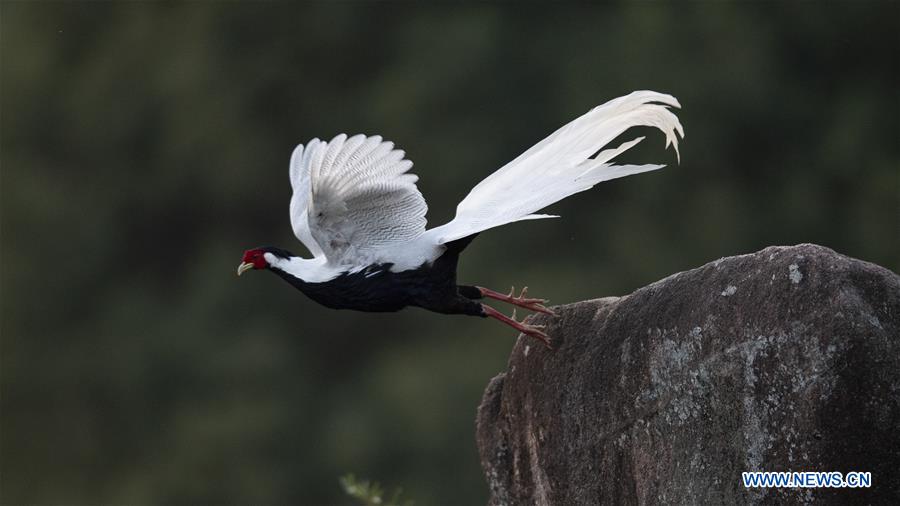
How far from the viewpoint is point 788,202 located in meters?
18.7

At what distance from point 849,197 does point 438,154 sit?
218 inches

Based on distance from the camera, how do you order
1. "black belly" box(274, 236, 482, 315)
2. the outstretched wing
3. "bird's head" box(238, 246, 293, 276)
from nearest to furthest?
the outstretched wing
"black belly" box(274, 236, 482, 315)
"bird's head" box(238, 246, 293, 276)

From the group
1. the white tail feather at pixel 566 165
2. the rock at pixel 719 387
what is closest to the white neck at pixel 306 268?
the white tail feather at pixel 566 165

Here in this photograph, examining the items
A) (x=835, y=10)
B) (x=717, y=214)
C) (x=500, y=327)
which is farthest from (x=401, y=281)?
(x=835, y=10)

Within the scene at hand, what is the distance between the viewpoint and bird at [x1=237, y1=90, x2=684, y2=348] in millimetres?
5656

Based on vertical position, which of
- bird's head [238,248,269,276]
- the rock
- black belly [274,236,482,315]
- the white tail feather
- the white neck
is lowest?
the rock

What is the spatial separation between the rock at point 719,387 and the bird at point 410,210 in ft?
1.21

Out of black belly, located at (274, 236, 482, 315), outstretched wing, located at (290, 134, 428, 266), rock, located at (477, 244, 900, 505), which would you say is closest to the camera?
rock, located at (477, 244, 900, 505)

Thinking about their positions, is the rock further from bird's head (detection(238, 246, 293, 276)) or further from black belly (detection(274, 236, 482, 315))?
bird's head (detection(238, 246, 293, 276))

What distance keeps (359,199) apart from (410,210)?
0.86 feet

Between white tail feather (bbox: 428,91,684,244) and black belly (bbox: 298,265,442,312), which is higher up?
white tail feather (bbox: 428,91,684,244)

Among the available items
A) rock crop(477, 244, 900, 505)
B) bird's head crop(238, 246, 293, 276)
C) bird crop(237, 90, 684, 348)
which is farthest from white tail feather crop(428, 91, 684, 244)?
bird's head crop(238, 246, 293, 276)

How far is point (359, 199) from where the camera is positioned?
5770mm

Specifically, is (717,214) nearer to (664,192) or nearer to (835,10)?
(664,192)
